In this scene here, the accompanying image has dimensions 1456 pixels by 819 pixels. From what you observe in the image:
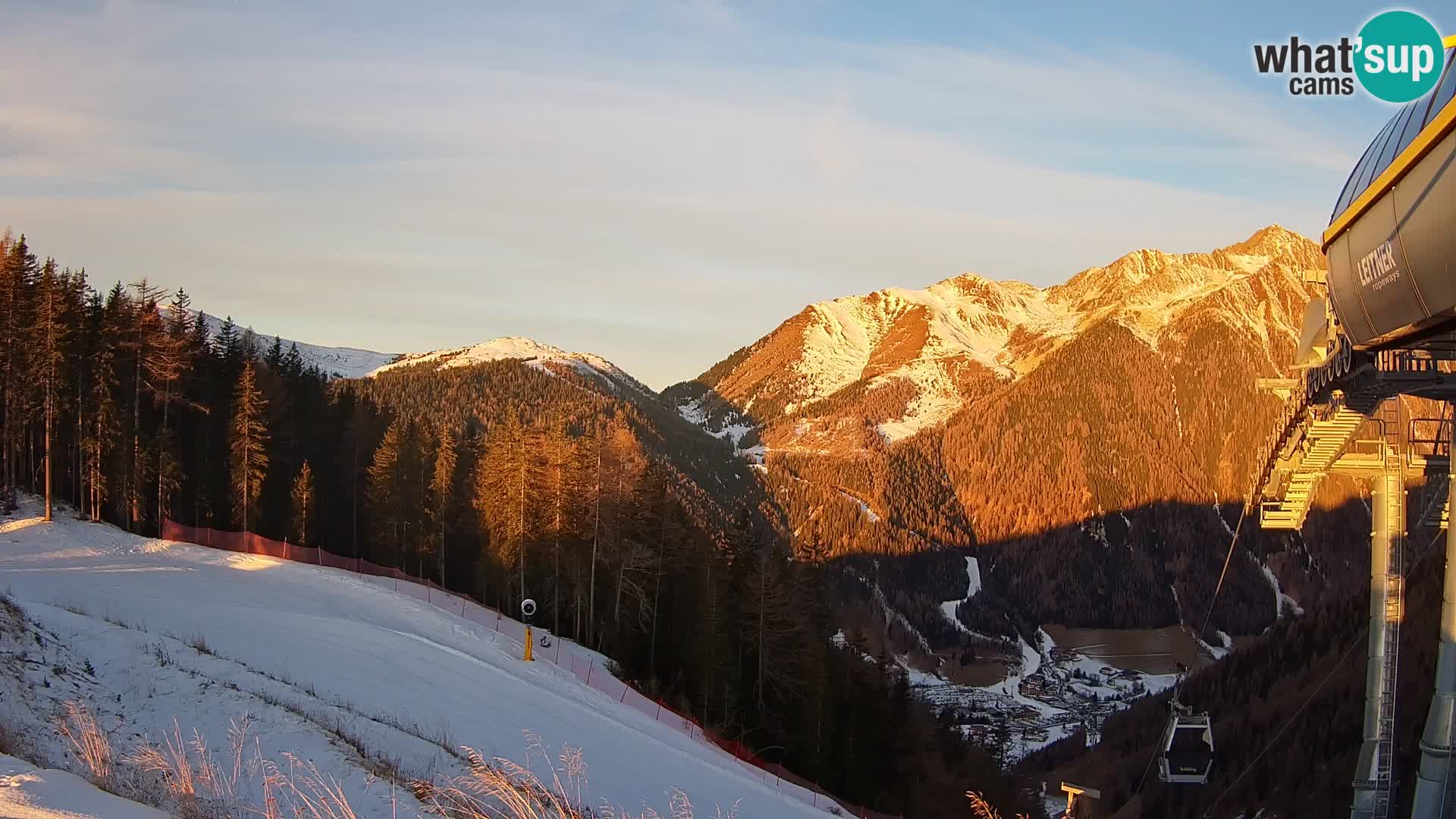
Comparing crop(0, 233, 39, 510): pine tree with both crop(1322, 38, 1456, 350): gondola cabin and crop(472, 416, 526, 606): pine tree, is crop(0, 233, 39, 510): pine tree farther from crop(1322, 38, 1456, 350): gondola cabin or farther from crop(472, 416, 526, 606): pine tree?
crop(1322, 38, 1456, 350): gondola cabin

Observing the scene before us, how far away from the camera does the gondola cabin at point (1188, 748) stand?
21.8m

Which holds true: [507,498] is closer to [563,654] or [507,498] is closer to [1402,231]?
[563,654]

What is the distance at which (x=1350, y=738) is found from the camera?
3659 cm

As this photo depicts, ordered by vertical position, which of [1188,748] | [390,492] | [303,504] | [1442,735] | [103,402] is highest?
[103,402]

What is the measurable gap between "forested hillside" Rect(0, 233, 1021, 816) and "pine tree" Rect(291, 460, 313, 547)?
0.60 ft

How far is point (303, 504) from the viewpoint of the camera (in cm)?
5416

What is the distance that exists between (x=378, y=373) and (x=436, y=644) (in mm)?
174566

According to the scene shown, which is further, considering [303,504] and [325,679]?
[303,504]

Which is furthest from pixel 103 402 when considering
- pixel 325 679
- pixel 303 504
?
pixel 325 679

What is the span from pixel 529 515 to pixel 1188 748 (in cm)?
3322

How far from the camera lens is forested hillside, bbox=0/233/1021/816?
1788 inches

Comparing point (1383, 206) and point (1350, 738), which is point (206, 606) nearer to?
point (1383, 206)

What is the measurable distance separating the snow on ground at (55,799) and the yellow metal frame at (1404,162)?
40.2ft

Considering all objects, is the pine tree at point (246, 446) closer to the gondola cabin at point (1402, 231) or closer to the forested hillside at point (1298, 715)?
the forested hillside at point (1298, 715)
